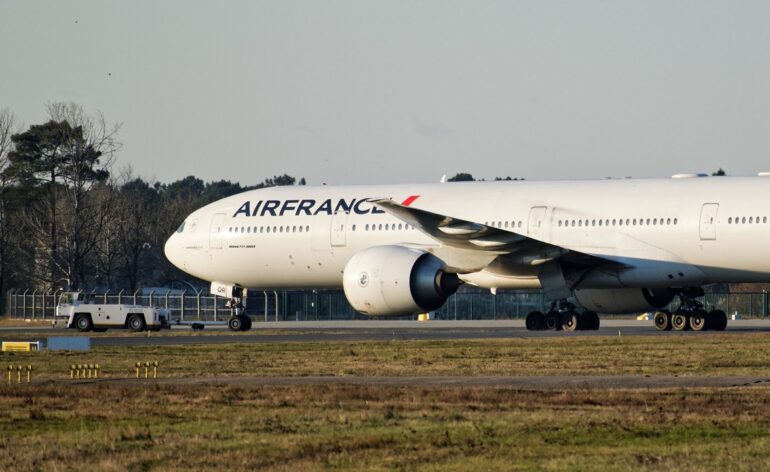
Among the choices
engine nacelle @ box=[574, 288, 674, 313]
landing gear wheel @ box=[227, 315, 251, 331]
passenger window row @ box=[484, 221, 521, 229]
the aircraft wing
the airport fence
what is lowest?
landing gear wheel @ box=[227, 315, 251, 331]

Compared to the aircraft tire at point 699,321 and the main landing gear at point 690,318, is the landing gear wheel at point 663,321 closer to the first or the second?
the main landing gear at point 690,318

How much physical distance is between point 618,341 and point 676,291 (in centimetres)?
822

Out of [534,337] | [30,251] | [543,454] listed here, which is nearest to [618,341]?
[534,337]

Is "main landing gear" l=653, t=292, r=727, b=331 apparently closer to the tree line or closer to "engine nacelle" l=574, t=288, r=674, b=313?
"engine nacelle" l=574, t=288, r=674, b=313

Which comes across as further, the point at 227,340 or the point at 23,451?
the point at 227,340

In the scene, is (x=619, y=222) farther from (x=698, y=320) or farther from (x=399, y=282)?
(x=399, y=282)

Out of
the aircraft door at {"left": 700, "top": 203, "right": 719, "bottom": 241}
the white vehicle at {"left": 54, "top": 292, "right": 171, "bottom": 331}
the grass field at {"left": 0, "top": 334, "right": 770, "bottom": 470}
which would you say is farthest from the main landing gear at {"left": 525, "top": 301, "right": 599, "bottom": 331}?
the white vehicle at {"left": 54, "top": 292, "right": 171, "bottom": 331}

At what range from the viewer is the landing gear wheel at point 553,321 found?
131ft

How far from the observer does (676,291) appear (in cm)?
4025

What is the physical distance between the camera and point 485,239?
3762 centimetres

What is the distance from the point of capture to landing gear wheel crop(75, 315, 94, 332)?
4981 cm

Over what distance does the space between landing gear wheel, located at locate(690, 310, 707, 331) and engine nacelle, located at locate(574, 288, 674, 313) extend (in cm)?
94

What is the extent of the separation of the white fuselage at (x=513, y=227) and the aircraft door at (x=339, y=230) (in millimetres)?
29

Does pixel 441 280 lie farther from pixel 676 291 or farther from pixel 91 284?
pixel 91 284
